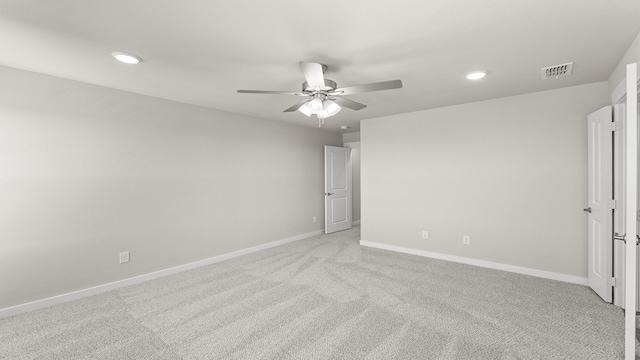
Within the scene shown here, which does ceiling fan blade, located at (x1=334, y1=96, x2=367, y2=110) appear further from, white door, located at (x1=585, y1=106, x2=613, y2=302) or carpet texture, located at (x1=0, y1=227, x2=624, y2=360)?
white door, located at (x1=585, y1=106, x2=613, y2=302)

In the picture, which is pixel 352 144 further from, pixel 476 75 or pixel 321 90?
pixel 321 90

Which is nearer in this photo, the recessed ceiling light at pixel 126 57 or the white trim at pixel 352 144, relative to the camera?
the recessed ceiling light at pixel 126 57

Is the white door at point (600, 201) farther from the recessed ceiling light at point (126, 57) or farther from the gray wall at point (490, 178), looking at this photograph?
the recessed ceiling light at point (126, 57)

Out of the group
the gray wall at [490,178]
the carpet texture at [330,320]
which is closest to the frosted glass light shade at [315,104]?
the carpet texture at [330,320]

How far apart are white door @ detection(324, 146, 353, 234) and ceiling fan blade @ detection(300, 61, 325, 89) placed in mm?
3693

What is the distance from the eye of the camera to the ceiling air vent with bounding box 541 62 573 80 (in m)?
2.62

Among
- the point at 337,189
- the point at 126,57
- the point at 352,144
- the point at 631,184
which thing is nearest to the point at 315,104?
the point at 126,57

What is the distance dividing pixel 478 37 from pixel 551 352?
93.9 inches

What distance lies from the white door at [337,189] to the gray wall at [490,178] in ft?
3.98

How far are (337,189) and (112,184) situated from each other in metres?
4.23

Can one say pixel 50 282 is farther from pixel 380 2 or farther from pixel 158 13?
pixel 380 2

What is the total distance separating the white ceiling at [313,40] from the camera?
169 centimetres

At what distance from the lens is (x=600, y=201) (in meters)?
2.85

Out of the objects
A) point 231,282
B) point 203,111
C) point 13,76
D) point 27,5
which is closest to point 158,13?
point 27,5
